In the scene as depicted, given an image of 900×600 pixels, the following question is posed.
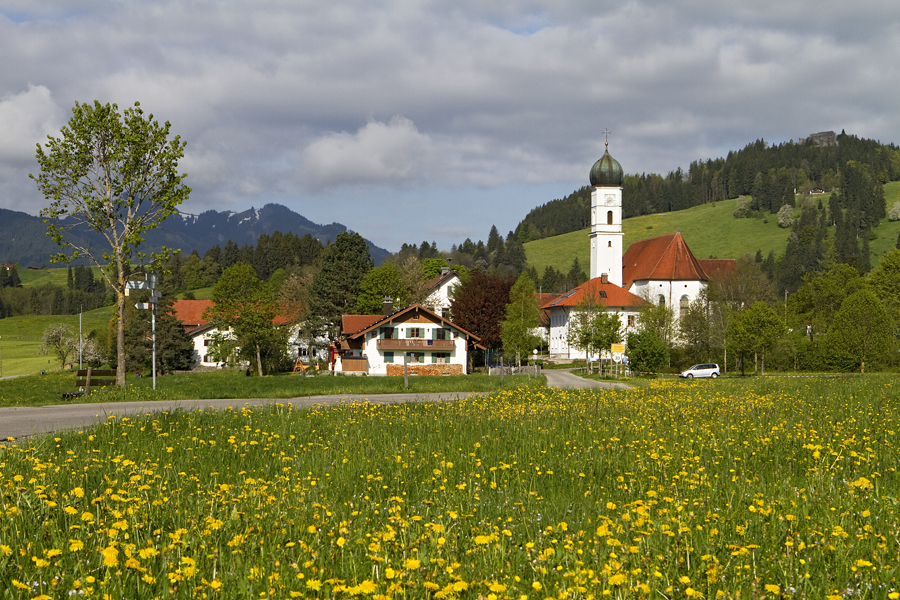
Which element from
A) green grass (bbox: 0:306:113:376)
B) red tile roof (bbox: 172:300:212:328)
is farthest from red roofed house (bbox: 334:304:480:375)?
red tile roof (bbox: 172:300:212:328)

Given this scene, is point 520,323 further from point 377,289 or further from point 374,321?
point 377,289

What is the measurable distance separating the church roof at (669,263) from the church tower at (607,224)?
3.79m

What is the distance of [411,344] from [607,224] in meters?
58.5

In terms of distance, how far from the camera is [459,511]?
6.41 meters

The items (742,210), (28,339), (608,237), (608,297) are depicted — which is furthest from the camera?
(742,210)

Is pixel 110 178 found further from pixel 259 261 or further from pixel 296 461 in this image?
pixel 259 261

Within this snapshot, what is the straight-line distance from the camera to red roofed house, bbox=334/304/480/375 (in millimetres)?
62375

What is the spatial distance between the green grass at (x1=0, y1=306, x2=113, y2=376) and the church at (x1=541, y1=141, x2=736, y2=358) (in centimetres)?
5978

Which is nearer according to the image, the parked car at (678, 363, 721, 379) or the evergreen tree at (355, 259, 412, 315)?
the parked car at (678, 363, 721, 379)

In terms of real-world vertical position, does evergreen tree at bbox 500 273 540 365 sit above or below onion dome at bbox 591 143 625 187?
below

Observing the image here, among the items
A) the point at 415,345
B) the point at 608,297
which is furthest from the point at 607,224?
the point at 415,345

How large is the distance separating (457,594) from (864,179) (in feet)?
736

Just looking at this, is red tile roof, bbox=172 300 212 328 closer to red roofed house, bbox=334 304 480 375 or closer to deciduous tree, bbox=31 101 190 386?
red roofed house, bbox=334 304 480 375

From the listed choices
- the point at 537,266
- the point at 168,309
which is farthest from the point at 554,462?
the point at 537,266
